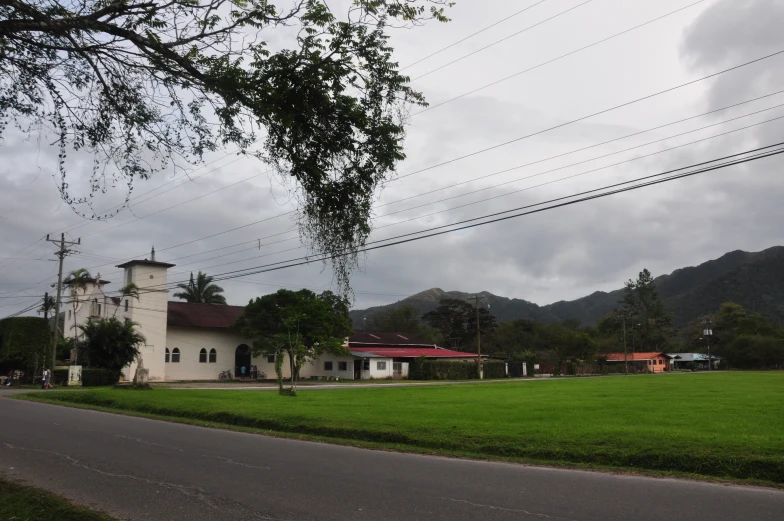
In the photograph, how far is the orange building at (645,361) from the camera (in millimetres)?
98875

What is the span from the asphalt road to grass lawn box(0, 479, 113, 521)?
0.45 metres

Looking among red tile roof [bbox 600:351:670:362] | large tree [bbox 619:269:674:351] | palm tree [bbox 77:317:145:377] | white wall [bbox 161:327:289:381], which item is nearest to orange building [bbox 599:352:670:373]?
red tile roof [bbox 600:351:670:362]

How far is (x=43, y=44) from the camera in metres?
7.99

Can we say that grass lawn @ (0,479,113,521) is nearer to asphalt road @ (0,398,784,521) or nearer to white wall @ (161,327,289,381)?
asphalt road @ (0,398,784,521)

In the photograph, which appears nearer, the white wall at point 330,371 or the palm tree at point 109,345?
the palm tree at point 109,345

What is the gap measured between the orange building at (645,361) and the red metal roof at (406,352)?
37.0 metres

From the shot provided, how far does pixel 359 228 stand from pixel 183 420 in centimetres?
1584

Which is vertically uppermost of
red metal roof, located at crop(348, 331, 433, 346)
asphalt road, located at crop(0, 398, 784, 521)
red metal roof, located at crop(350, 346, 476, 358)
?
red metal roof, located at crop(348, 331, 433, 346)

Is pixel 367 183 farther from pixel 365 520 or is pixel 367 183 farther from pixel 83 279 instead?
pixel 83 279

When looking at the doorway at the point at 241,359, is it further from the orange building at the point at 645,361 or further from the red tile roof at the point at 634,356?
the red tile roof at the point at 634,356

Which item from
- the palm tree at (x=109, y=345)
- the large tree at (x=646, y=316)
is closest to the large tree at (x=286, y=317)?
the palm tree at (x=109, y=345)

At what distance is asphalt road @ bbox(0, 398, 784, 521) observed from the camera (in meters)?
7.94

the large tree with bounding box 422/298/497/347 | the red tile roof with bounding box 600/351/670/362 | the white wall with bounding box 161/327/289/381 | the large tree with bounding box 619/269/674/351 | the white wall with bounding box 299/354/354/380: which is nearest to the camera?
the white wall with bounding box 161/327/289/381

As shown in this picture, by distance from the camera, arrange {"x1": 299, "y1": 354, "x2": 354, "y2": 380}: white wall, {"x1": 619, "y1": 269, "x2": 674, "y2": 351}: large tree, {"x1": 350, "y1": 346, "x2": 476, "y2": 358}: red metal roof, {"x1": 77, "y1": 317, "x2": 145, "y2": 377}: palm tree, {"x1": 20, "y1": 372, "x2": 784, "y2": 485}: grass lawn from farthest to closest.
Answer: {"x1": 619, "y1": 269, "x2": 674, "y2": 351}: large tree
{"x1": 350, "y1": 346, "x2": 476, "y2": 358}: red metal roof
{"x1": 299, "y1": 354, "x2": 354, "y2": 380}: white wall
{"x1": 77, "y1": 317, "x2": 145, "y2": 377}: palm tree
{"x1": 20, "y1": 372, "x2": 784, "y2": 485}: grass lawn
